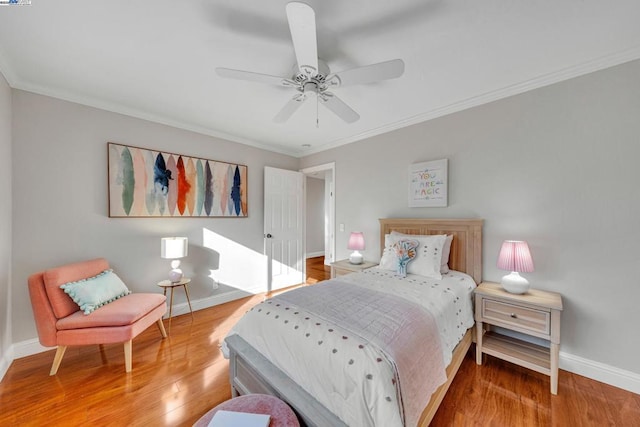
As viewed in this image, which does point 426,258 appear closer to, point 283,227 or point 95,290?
point 283,227

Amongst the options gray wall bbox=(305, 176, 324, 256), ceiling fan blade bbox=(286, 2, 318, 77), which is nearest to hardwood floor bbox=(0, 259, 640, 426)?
ceiling fan blade bbox=(286, 2, 318, 77)

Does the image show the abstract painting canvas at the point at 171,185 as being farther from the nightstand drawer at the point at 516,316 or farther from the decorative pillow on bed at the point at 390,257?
the nightstand drawer at the point at 516,316

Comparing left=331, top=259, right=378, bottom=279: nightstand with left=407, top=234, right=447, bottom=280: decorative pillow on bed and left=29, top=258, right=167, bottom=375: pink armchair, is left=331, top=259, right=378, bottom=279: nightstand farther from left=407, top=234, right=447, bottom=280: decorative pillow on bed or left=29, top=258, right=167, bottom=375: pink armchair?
left=29, top=258, right=167, bottom=375: pink armchair

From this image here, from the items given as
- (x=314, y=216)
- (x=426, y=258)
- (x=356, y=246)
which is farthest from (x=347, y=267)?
(x=314, y=216)

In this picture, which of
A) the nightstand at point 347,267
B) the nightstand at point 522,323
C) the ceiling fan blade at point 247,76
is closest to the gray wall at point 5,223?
the ceiling fan blade at point 247,76

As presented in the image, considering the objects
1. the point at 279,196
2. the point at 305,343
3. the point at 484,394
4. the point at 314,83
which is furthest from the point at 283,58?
the point at 484,394

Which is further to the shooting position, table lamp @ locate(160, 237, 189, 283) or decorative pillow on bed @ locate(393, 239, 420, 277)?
table lamp @ locate(160, 237, 189, 283)

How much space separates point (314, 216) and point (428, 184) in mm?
4593

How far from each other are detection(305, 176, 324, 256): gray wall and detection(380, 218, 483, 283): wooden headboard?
432 cm

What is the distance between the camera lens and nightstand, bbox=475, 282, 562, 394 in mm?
1719

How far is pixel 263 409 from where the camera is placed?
111 cm

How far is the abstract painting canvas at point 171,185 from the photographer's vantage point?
8.51 ft

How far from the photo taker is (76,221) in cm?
237

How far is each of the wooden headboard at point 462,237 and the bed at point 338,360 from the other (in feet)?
1.61
